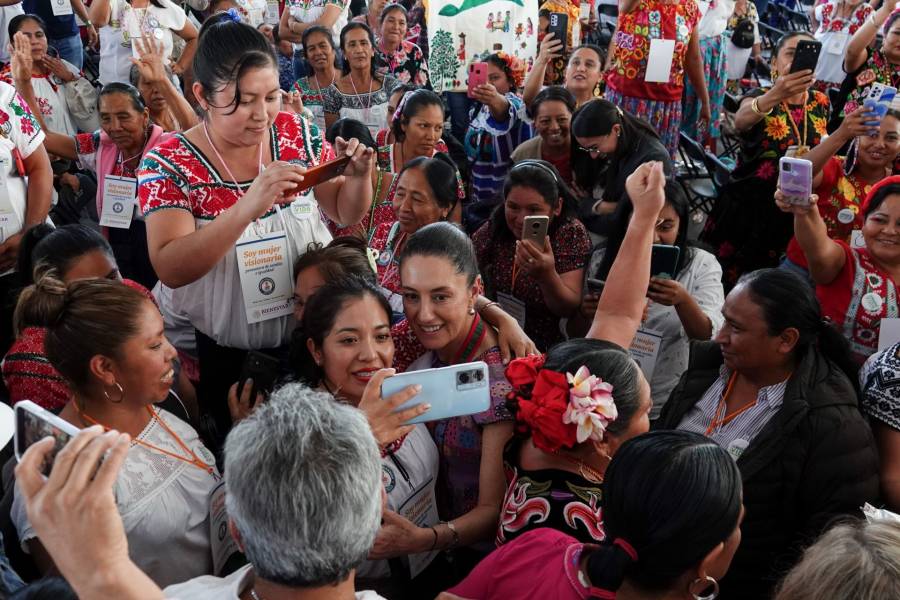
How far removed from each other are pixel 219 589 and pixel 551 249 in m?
2.03

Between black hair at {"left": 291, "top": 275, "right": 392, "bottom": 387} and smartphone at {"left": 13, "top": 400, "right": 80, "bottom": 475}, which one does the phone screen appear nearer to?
smartphone at {"left": 13, "top": 400, "right": 80, "bottom": 475}

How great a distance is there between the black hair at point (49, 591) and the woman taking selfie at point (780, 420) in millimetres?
1650

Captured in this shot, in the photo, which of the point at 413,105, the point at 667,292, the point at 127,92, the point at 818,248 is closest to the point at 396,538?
the point at 667,292

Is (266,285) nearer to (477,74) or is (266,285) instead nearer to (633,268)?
(633,268)

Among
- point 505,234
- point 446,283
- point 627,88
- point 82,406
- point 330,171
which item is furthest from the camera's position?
point 627,88

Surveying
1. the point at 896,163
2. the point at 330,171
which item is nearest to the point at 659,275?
the point at 330,171

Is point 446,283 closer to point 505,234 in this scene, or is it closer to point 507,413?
point 507,413

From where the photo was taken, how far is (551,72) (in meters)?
6.37

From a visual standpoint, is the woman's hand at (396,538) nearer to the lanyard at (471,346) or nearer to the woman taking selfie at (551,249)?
the lanyard at (471,346)

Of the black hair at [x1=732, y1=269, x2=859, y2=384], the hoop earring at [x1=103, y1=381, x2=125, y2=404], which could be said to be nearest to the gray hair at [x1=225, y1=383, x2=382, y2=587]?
the hoop earring at [x1=103, y1=381, x2=125, y2=404]

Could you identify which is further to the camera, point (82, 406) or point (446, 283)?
point (446, 283)

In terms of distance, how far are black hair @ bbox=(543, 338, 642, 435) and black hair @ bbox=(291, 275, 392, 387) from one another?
0.59m

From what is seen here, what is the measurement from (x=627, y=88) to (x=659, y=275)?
2.85 m

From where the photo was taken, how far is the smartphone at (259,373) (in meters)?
2.21
